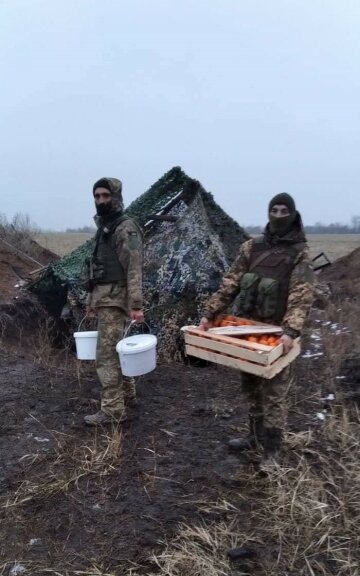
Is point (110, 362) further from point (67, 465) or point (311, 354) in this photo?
point (311, 354)

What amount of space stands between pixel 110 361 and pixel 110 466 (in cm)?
A: 95

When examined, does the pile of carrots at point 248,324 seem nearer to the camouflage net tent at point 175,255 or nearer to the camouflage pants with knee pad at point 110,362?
the camouflage pants with knee pad at point 110,362

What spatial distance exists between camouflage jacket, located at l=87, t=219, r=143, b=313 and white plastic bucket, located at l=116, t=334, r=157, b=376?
0.96ft

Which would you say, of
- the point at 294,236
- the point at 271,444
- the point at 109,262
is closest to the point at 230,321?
the point at 294,236

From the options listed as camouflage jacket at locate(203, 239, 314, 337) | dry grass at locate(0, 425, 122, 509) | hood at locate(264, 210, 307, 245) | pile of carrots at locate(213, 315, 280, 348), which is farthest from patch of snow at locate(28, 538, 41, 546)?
hood at locate(264, 210, 307, 245)

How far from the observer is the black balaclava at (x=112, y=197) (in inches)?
185

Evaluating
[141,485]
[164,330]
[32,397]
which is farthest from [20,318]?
[141,485]

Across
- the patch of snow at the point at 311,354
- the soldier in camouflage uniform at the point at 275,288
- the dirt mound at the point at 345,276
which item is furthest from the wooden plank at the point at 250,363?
the dirt mound at the point at 345,276

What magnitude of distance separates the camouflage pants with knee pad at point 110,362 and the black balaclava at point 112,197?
0.77 meters

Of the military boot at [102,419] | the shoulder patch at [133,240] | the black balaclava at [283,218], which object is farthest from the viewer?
the military boot at [102,419]

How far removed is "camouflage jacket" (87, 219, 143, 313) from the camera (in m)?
4.63

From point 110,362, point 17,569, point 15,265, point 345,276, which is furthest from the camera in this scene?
point 345,276

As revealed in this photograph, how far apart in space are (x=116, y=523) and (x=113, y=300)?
5.87 feet

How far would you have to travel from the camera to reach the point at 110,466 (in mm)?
4137
